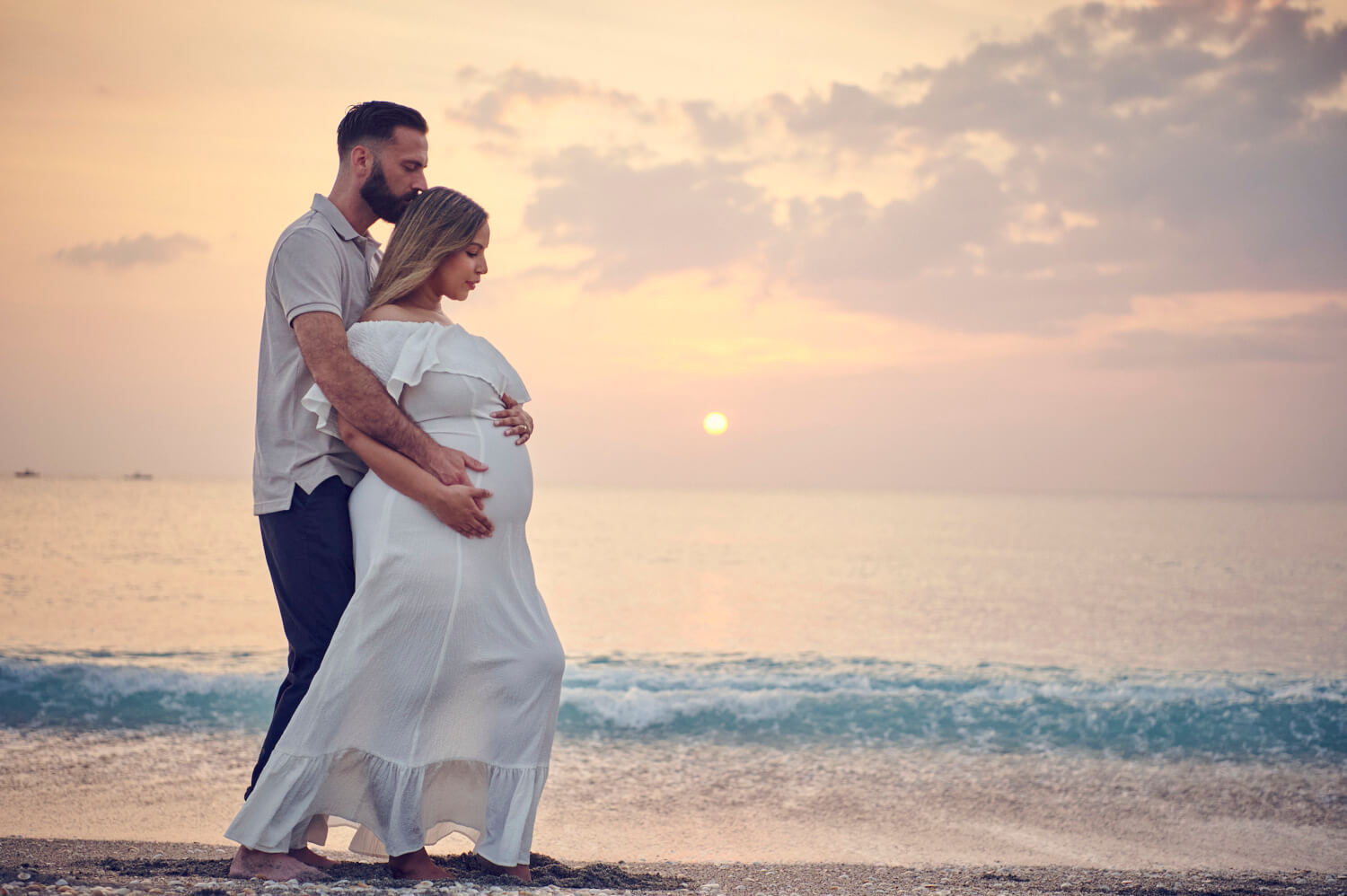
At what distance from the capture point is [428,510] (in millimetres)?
2768

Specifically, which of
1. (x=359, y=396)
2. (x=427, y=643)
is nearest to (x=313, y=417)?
(x=359, y=396)

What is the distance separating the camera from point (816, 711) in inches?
362

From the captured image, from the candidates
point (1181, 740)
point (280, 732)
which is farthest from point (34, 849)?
point (1181, 740)

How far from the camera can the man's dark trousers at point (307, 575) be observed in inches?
112

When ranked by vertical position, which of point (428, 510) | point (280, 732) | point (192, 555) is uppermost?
point (428, 510)

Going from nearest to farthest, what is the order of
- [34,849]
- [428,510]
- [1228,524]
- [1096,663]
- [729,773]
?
[428,510] < [34,849] < [729,773] < [1096,663] < [1228,524]

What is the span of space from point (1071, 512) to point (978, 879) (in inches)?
2535

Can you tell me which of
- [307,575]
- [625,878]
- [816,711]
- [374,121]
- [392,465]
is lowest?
[816,711]

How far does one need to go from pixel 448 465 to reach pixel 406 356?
33 centimetres

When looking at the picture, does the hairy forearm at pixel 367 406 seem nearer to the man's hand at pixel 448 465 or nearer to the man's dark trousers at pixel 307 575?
the man's hand at pixel 448 465

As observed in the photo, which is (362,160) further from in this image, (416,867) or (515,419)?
(416,867)

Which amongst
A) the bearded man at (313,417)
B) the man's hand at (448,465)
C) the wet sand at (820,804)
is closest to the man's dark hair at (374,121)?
the bearded man at (313,417)

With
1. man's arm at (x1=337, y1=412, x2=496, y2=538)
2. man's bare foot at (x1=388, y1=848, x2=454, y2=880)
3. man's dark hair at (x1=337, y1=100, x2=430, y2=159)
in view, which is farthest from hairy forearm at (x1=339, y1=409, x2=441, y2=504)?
man's bare foot at (x1=388, y1=848, x2=454, y2=880)

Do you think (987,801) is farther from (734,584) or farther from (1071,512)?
(1071,512)
